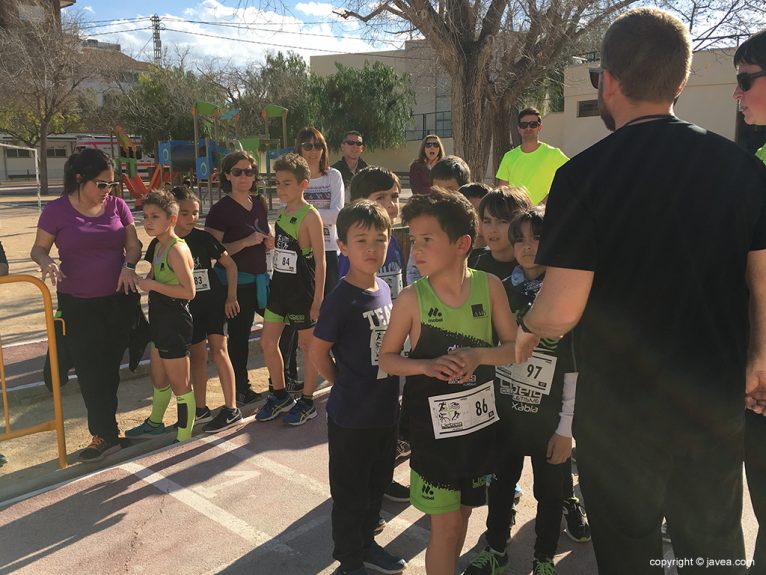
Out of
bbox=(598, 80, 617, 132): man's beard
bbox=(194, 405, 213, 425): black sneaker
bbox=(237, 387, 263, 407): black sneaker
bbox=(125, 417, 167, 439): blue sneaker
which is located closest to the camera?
bbox=(598, 80, 617, 132): man's beard

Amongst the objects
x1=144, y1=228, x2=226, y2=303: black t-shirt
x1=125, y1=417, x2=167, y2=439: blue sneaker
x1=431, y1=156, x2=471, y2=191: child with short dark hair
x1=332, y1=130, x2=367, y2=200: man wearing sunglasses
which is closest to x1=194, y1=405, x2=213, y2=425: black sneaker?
x1=125, y1=417, x2=167, y2=439: blue sneaker

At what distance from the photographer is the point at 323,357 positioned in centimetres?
265

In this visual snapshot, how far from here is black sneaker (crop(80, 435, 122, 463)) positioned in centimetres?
390

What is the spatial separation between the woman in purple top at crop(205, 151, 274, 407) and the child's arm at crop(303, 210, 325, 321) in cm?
64

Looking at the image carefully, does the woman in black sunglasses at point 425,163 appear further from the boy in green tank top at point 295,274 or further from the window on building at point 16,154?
the window on building at point 16,154

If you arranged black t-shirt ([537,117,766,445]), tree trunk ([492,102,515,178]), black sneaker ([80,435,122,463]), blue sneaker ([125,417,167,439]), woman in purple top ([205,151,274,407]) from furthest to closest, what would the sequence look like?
tree trunk ([492,102,515,178]) < woman in purple top ([205,151,274,407]) < blue sneaker ([125,417,167,439]) < black sneaker ([80,435,122,463]) < black t-shirt ([537,117,766,445])

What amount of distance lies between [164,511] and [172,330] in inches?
46.3

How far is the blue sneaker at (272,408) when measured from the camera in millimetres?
4496

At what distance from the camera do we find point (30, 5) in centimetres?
3275

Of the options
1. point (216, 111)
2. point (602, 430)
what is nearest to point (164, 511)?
point (602, 430)

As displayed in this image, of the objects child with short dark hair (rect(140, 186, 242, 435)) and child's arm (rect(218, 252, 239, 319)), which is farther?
child's arm (rect(218, 252, 239, 319))

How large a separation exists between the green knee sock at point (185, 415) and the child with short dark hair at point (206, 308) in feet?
0.64

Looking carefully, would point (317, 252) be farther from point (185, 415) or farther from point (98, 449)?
point (98, 449)

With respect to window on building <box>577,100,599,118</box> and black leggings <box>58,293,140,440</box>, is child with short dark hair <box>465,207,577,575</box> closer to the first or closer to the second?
black leggings <box>58,293,140,440</box>
